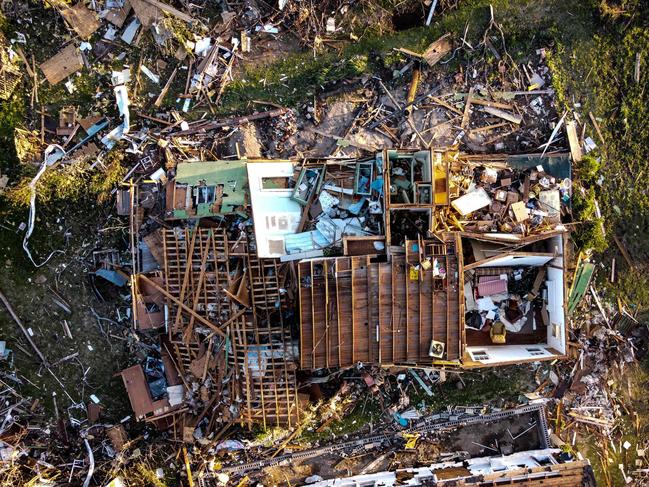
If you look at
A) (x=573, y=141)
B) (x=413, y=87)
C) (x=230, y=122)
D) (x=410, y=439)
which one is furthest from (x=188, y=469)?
(x=573, y=141)

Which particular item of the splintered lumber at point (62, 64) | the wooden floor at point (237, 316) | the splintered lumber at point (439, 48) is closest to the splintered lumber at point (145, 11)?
the splintered lumber at point (62, 64)

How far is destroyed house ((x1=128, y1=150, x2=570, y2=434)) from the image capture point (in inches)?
484

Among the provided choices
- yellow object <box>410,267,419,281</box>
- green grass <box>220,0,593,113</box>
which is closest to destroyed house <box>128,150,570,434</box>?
yellow object <box>410,267,419,281</box>

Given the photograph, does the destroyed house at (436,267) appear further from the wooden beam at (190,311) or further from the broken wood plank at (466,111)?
the wooden beam at (190,311)

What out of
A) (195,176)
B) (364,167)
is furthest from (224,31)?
(364,167)

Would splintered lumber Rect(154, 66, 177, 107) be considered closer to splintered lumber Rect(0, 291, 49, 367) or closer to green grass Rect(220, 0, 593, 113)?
green grass Rect(220, 0, 593, 113)

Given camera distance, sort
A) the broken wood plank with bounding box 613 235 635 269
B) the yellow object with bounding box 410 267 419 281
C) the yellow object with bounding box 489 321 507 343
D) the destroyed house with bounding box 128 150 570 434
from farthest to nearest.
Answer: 1. the broken wood plank with bounding box 613 235 635 269
2. the yellow object with bounding box 489 321 507 343
3. the destroyed house with bounding box 128 150 570 434
4. the yellow object with bounding box 410 267 419 281

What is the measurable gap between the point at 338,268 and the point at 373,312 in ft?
4.93

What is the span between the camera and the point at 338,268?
481 inches

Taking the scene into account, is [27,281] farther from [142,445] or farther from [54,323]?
[142,445]

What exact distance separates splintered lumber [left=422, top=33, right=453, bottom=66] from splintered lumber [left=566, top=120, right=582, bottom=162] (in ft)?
14.1

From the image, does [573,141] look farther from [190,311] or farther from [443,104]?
[190,311]

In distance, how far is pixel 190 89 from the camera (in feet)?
45.6

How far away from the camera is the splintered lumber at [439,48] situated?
13922 millimetres
